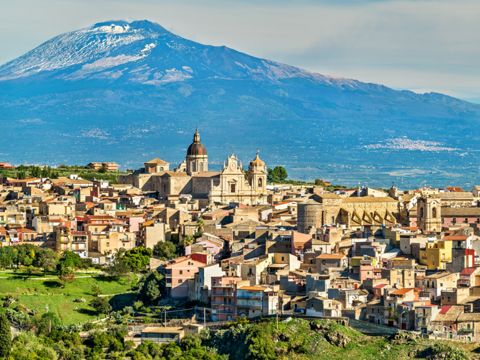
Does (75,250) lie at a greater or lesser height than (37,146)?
lesser

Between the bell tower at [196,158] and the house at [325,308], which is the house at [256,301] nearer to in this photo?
the house at [325,308]

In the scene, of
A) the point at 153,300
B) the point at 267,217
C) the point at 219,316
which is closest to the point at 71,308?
the point at 153,300

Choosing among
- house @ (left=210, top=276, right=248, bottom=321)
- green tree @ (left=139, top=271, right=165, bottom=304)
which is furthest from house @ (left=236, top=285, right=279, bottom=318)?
green tree @ (left=139, top=271, right=165, bottom=304)

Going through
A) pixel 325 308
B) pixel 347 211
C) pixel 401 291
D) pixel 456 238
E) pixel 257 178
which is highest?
pixel 257 178

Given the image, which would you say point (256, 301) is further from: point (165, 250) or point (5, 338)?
point (165, 250)

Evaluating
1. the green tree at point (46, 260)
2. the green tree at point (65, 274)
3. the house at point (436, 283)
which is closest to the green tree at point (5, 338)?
the green tree at point (65, 274)

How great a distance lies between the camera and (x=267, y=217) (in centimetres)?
6153

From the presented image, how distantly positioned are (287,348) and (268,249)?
33.9ft

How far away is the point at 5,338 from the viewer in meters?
41.3

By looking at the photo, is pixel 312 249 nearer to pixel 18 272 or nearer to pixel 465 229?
pixel 465 229

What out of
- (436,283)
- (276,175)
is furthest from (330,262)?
(276,175)

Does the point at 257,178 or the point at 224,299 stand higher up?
the point at 257,178

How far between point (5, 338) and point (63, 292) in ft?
25.0

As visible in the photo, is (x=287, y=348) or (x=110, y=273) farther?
(x=110, y=273)
